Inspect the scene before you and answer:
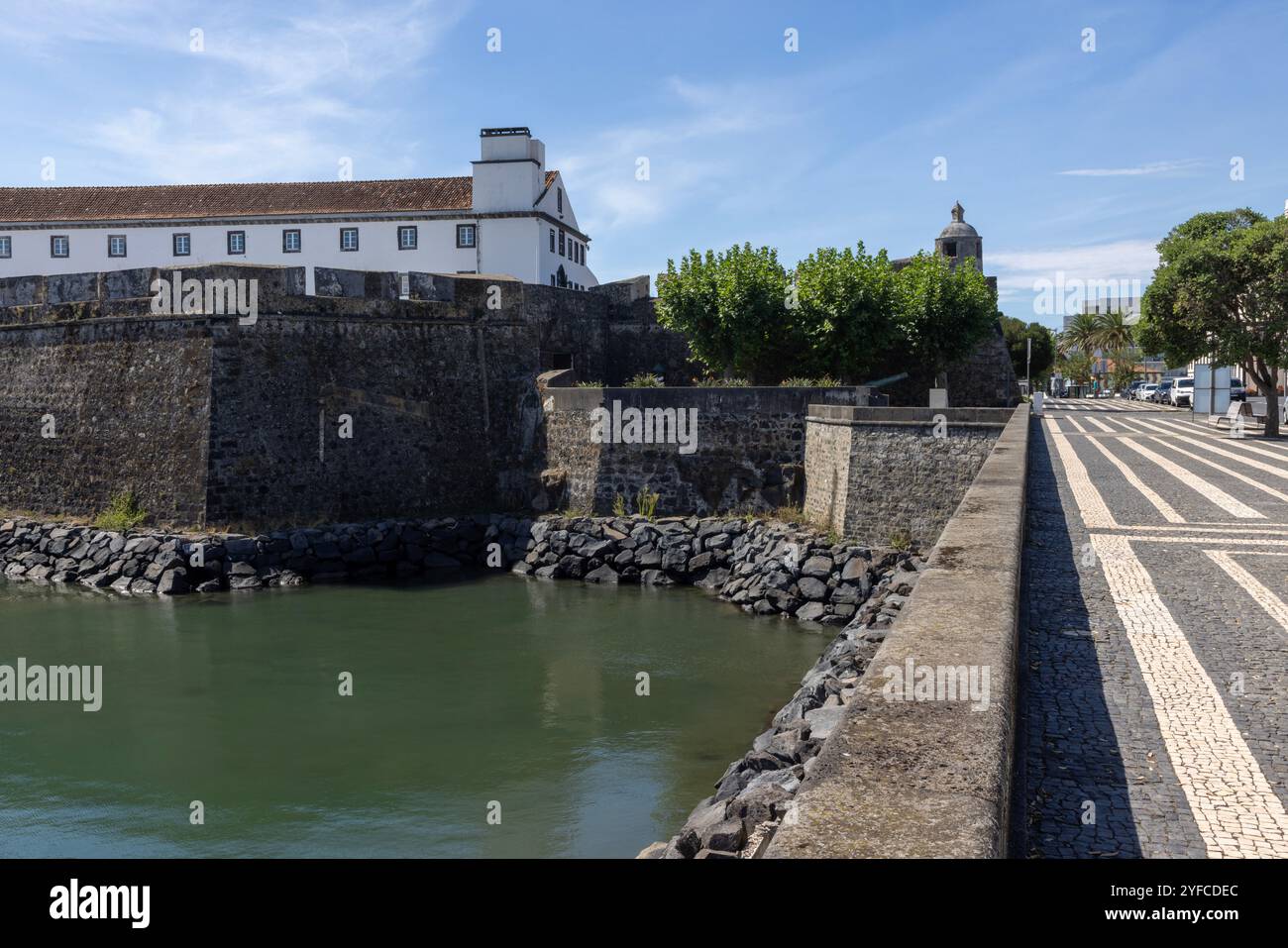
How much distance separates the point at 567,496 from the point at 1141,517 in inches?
513

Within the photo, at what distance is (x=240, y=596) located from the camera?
17.7 meters

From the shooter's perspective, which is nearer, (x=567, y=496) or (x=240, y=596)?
(x=240, y=596)

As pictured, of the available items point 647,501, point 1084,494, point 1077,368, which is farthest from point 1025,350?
point 1084,494

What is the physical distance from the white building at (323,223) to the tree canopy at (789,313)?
14041 mm

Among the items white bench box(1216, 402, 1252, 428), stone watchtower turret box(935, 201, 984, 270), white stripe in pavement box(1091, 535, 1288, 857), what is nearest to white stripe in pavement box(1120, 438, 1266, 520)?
white stripe in pavement box(1091, 535, 1288, 857)

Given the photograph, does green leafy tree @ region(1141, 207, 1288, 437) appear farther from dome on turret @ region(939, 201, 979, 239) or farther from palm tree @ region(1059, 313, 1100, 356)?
palm tree @ region(1059, 313, 1100, 356)

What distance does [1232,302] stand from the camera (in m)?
27.9

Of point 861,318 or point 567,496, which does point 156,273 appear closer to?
point 567,496


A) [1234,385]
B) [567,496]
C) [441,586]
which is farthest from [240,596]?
[1234,385]

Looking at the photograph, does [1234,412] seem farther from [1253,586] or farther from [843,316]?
[1253,586]

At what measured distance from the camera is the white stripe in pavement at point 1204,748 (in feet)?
10.9

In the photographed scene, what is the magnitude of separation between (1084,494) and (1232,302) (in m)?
19.6

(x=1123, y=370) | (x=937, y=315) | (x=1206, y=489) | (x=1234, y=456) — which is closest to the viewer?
(x=1206, y=489)

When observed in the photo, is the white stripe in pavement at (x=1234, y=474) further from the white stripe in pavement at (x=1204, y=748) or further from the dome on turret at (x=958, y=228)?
the dome on turret at (x=958, y=228)
